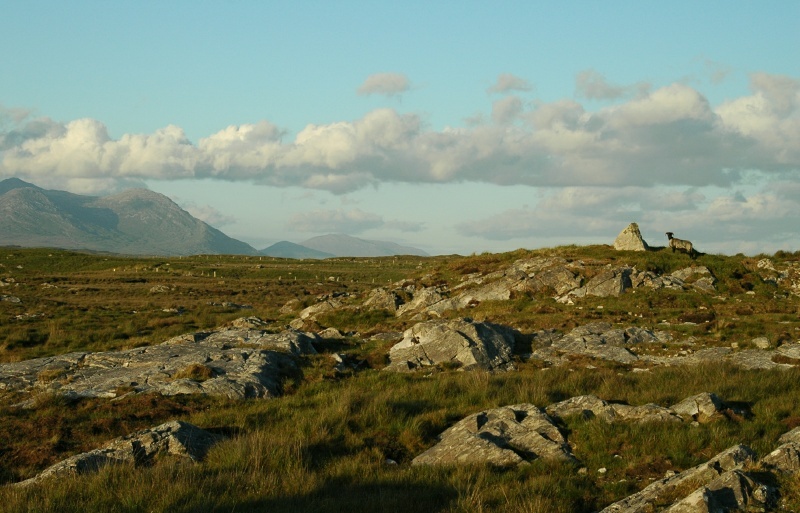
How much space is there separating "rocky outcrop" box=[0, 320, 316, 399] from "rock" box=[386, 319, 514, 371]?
375 centimetres

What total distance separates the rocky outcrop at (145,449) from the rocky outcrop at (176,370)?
15.6ft

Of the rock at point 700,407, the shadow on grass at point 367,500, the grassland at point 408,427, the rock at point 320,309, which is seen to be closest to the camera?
the shadow on grass at point 367,500

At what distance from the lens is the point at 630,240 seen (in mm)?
40688

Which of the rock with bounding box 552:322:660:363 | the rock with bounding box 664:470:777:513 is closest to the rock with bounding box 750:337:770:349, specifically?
the rock with bounding box 552:322:660:363

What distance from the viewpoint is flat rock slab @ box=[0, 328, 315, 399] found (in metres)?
18.0

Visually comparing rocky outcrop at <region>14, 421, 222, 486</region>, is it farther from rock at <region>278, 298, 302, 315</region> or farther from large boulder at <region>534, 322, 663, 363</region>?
rock at <region>278, 298, 302, 315</region>

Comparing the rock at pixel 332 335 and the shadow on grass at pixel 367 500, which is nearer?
the shadow on grass at pixel 367 500

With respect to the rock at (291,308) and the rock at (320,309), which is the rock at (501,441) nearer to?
the rock at (320,309)

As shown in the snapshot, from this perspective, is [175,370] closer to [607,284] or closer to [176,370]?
Result: [176,370]

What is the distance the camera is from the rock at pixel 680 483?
27.6 feet

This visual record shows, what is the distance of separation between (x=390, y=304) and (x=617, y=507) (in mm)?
29372

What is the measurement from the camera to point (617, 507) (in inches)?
338

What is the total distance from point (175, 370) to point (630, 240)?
98.7ft

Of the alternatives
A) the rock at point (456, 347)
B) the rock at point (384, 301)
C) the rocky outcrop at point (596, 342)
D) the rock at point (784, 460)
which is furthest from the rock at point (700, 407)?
the rock at point (384, 301)
